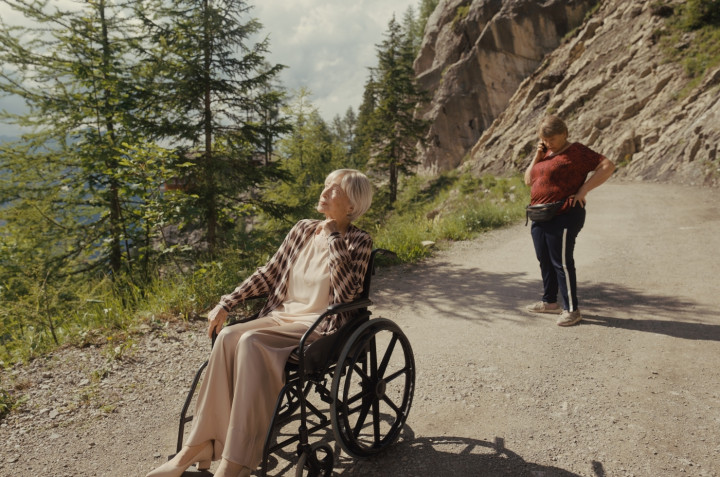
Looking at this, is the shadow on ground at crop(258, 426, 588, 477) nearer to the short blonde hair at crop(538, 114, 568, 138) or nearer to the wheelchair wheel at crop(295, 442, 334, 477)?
the wheelchair wheel at crop(295, 442, 334, 477)

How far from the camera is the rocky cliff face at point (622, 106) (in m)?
13.7

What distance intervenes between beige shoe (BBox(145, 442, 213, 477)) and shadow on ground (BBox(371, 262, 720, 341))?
342 cm

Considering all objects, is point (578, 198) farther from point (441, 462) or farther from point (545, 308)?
point (441, 462)

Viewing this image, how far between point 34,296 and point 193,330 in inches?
73.6

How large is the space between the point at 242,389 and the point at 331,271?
0.80 meters

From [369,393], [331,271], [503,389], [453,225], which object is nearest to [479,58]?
[453,225]

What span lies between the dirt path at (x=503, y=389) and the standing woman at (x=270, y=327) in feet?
2.43

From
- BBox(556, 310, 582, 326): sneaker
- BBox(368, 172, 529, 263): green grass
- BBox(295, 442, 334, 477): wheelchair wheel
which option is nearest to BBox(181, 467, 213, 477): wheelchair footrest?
BBox(295, 442, 334, 477): wheelchair wheel

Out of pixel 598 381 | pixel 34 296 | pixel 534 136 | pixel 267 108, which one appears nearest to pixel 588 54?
pixel 534 136

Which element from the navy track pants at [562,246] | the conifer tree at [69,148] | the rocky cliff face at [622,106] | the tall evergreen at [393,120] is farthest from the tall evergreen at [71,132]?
the tall evergreen at [393,120]

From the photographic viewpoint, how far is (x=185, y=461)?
7.17ft

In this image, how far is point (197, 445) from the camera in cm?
222

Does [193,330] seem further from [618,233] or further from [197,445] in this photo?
[618,233]

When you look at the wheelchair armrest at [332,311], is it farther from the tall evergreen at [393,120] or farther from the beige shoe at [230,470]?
the tall evergreen at [393,120]
